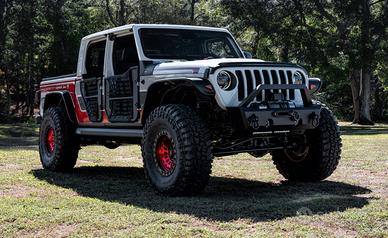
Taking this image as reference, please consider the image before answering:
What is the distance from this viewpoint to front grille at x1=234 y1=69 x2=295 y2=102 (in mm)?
6324

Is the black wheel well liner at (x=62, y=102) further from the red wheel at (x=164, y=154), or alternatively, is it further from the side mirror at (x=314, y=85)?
the side mirror at (x=314, y=85)

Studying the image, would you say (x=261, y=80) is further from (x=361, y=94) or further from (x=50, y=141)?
(x=361, y=94)

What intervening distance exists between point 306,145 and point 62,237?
12.4 ft

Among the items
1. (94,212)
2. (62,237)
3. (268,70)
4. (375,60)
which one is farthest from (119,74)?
(375,60)

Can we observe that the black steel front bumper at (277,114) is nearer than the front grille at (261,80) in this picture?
Yes

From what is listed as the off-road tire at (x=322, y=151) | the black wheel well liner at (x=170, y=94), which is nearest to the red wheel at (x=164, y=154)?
the black wheel well liner at (x=170, y=94)

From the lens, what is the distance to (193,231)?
15.1 ft

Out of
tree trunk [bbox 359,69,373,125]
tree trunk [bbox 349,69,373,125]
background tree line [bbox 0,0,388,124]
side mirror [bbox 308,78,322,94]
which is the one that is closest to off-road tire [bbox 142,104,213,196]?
side mirror [bbox 308,78,322,94]

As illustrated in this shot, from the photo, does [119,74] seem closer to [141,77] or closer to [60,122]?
[141,77]

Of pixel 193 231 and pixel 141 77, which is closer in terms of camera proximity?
pixel 193 231

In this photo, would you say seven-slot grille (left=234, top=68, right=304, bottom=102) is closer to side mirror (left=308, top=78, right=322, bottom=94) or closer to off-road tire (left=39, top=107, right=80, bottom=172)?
side mirror (left=308, top=78, right=322, bottom=94)

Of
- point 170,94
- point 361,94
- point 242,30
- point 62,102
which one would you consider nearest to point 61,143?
point 62,102

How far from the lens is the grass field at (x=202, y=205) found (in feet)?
15.5

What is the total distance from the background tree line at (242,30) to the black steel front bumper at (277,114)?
2195 cm
